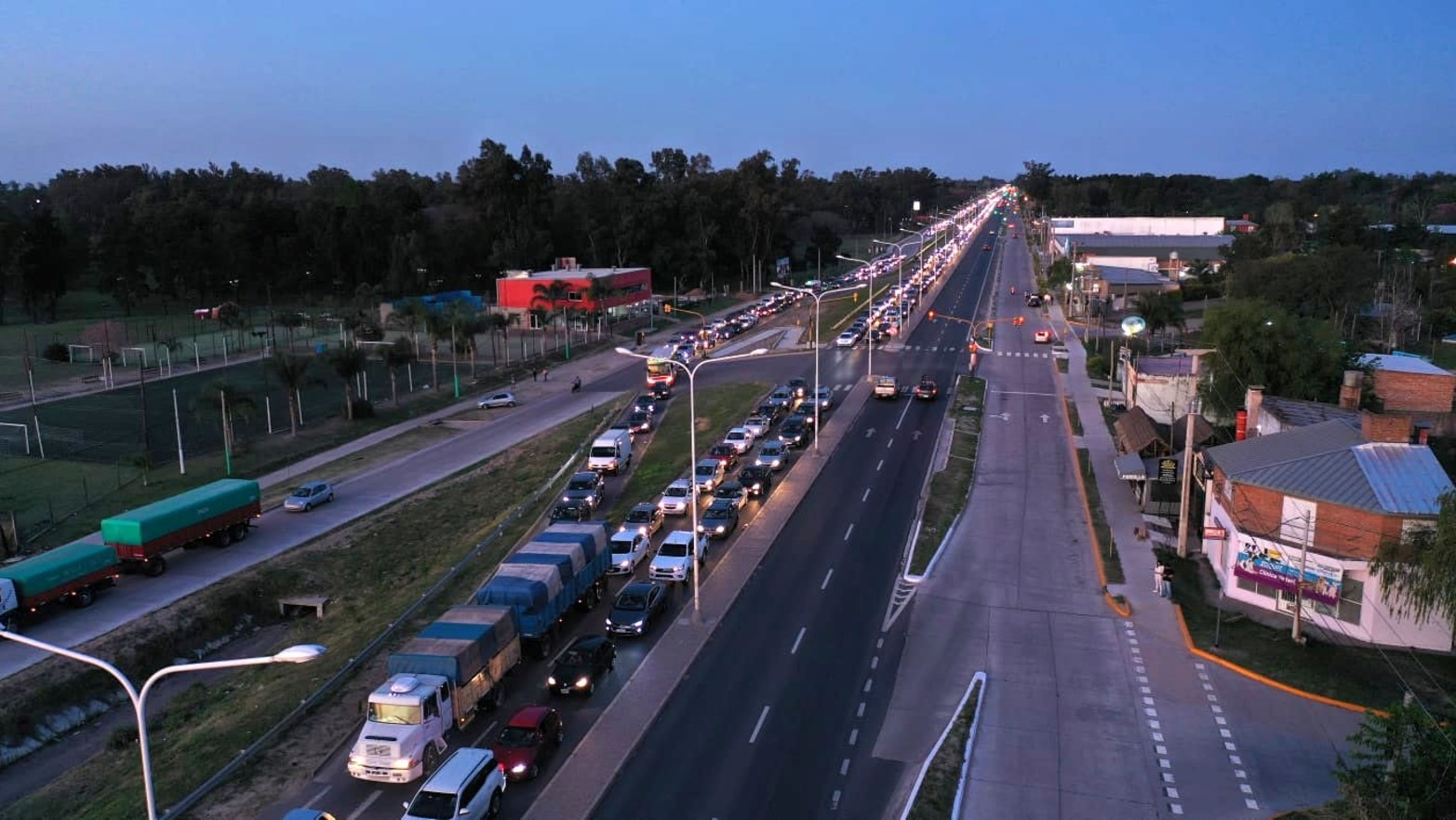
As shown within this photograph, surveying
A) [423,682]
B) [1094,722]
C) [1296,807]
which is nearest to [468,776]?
[423,682]

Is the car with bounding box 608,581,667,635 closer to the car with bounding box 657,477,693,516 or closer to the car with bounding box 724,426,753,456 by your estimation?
the car with bounding box 657,477,693,516

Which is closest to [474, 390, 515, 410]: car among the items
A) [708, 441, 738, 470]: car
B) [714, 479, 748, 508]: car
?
[708, 441, 738, 470]: car

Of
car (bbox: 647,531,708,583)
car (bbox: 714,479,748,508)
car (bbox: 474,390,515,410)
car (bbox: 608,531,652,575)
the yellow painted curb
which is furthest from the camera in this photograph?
car (bbox: 474,390,515,410)

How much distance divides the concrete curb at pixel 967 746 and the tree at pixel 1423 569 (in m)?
12.4

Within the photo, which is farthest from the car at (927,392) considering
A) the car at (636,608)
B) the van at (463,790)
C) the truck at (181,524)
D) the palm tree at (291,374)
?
the van at (463,790)

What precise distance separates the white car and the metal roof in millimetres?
33934

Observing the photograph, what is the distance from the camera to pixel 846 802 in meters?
21.7

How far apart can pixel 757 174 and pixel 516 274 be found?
59.6 m

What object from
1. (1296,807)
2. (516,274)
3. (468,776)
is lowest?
(1296,807)

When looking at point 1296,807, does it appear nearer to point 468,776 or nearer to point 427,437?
point 468,776

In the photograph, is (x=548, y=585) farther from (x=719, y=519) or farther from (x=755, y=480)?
(x=755, y=480)

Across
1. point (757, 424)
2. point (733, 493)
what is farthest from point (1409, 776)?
point (757, 424)

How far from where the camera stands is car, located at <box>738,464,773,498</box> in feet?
146

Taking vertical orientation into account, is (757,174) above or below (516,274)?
above
